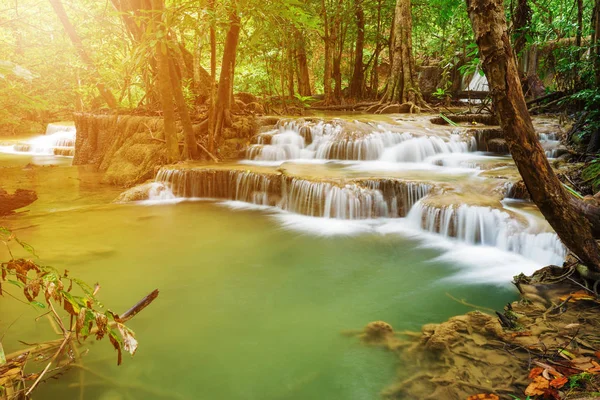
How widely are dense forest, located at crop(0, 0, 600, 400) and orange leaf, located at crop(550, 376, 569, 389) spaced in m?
0.02

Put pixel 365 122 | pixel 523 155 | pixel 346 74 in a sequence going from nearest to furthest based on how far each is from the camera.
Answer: pixel 523 155 → pixel 365 122 → pixel 346 74

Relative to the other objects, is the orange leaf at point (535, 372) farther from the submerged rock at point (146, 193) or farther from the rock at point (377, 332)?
the submerged rock at point (146, 193)

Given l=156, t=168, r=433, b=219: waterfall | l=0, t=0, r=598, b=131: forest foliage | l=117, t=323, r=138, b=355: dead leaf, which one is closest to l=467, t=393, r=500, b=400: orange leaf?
l=117, t=323, r=138, b=355: dead leaf

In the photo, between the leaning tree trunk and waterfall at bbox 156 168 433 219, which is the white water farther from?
the leaning tree trunk

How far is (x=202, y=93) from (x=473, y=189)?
9721 millimetres

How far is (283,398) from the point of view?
326 cm

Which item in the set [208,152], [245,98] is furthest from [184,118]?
[245,98]

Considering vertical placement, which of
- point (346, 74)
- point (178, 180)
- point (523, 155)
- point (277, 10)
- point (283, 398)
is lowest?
point (283, 398)

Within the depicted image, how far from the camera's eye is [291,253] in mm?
6535

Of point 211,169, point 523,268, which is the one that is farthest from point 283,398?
point 211,169

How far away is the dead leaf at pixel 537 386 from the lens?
2.58 m

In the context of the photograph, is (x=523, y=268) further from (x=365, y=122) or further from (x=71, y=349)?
(x=365, y=122)

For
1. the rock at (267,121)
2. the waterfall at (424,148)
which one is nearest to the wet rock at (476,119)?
the waterfall at (424,148)

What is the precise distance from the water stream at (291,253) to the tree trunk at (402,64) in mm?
4205
